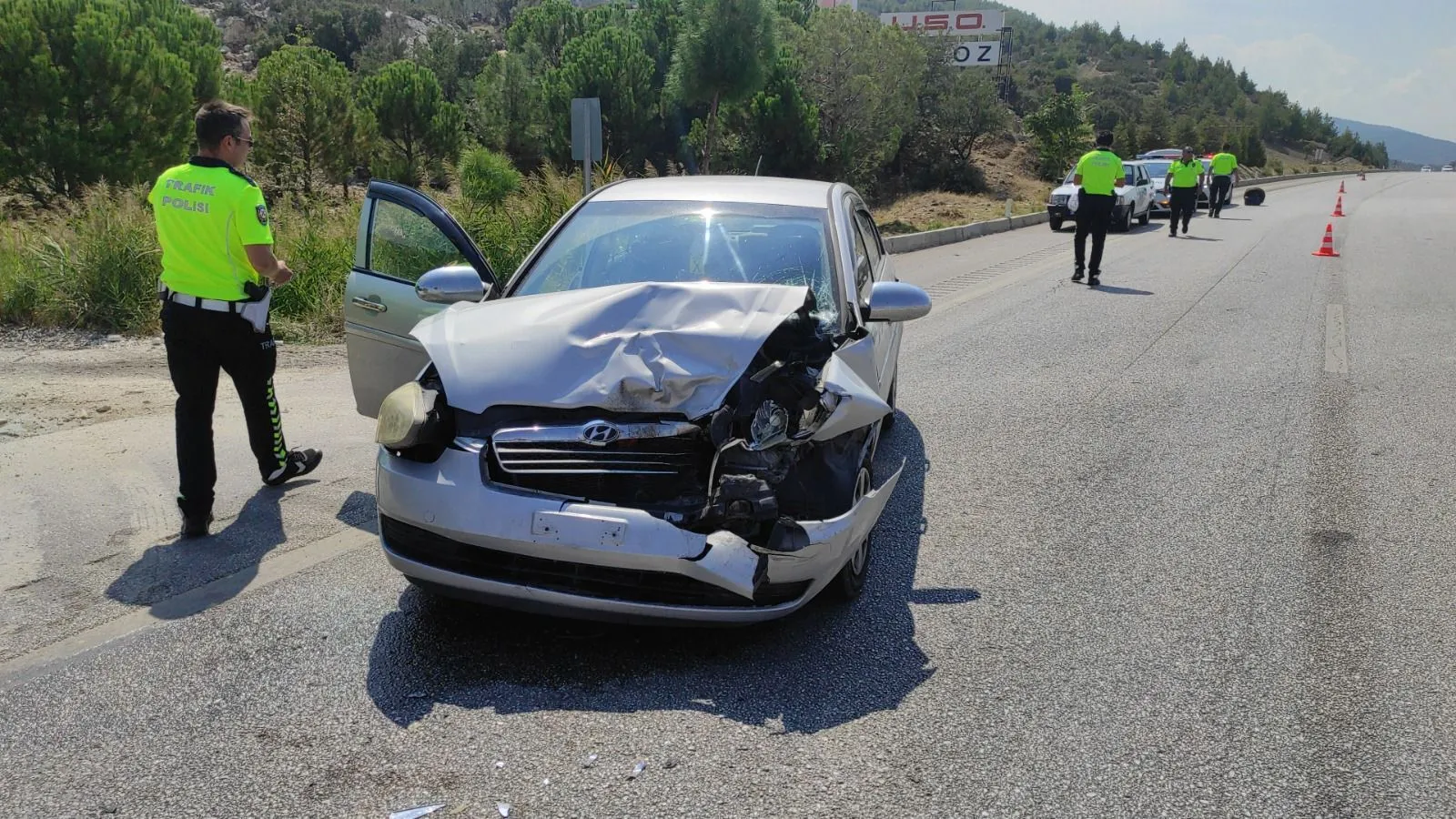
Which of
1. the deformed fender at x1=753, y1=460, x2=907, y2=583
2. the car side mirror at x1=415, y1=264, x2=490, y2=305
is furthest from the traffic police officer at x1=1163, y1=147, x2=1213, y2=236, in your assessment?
the deformed fender at x1=753, y1=460, x2=907, y2=583

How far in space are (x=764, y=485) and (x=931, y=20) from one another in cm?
10247

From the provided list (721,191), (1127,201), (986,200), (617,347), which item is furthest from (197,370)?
(986,200)

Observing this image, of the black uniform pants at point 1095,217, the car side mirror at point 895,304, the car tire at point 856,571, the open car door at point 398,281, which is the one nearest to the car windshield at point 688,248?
the car side mirror at point 895,304

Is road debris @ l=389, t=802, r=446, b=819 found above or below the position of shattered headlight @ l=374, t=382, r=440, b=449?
below

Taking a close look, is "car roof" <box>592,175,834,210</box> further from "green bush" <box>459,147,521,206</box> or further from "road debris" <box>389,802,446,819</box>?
"green bush" <box>459,147,521,206</box>

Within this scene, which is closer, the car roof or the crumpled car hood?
the crumpled car hood

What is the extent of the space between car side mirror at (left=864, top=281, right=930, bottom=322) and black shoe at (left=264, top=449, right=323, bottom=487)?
3.03 m

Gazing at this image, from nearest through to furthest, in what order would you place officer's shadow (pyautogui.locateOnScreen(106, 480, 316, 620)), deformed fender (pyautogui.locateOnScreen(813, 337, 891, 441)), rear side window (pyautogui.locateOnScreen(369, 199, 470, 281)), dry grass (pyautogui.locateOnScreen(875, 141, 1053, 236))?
deformed fender (pyautogui.locateOnScreen(813, 337, 891, 441)) → officer's shadow (pyautogui.locateOnScreen(106, 480, 316, 620)) → rear side window (pyautogui.locateOnScreen(369, 199, 470, 281)) → dry grass (pyautogui.locateOnScreen(875, 141, 1053, 236))

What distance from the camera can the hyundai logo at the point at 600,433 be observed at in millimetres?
3710

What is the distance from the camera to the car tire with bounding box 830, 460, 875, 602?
419 cm

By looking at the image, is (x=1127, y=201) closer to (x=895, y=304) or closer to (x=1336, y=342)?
(x=1336, y=342)

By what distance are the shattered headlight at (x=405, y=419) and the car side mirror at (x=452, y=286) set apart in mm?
1143

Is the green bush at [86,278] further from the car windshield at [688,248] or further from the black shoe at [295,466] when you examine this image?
the car windshield at [688,248]

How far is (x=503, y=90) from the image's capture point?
40.6m
